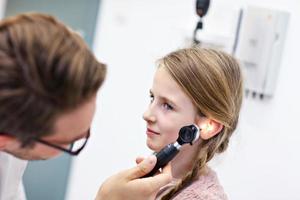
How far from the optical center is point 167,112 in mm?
1220

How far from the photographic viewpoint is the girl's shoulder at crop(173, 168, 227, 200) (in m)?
1.16

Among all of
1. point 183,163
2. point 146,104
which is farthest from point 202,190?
point 146,104

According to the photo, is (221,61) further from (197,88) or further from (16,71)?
(16,71)

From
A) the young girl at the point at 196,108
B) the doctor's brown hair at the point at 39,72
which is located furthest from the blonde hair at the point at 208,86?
the doctor's brown hair at the point at 39,72

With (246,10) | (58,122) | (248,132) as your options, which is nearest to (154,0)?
(246,10)

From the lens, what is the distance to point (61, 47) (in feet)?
2.48

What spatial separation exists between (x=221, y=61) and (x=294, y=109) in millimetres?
434

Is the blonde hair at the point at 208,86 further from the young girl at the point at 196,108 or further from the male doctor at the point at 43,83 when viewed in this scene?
the male doctor at the point at 43,83

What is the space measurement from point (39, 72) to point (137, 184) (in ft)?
1.43

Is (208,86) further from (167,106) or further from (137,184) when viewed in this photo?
(137,184)

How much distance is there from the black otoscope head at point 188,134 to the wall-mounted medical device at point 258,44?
52 centimetres

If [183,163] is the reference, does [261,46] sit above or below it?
above

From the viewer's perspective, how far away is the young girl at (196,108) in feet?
3.91

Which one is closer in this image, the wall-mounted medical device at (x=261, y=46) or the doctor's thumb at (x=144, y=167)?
the doctor's thumb at (x=144, y=167)
